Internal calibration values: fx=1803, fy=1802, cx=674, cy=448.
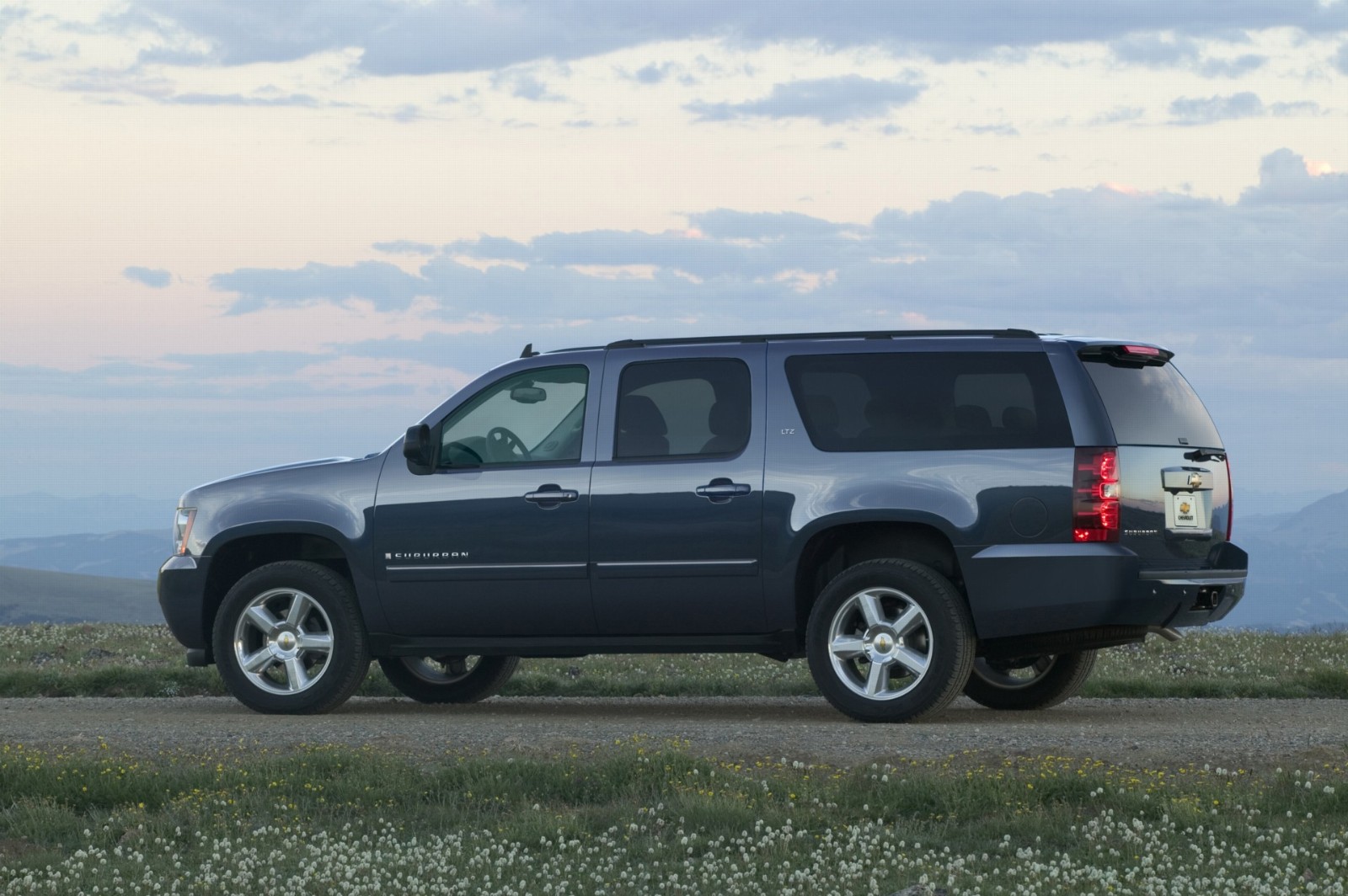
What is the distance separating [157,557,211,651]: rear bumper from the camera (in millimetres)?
11648

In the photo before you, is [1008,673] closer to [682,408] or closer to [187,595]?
[682,408]

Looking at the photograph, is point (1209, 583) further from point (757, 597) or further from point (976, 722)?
point (757, 597)

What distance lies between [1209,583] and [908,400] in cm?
194

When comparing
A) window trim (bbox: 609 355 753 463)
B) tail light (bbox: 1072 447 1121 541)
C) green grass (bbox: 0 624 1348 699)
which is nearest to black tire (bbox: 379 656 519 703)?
green grass (bbox: 0 624 1348 699)

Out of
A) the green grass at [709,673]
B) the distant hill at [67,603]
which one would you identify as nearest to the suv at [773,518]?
the green grass at [709,673]

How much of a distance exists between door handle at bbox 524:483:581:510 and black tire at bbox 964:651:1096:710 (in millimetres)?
3060

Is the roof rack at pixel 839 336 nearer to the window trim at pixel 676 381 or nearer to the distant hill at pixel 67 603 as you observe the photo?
the window trim at pixel 676 381

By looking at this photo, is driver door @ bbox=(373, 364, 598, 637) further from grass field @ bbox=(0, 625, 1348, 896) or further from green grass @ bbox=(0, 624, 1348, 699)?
green grass @ bbox=(0, 624, 1348, 699)

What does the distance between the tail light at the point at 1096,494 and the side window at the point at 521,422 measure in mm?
2957

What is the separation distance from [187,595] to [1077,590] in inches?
223

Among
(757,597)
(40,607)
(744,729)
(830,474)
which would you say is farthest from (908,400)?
(40,607)

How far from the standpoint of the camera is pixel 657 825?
24.4 ft

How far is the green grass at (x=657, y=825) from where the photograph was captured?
662cm

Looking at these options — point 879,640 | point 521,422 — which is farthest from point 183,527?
point 879,640
